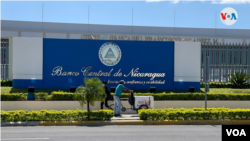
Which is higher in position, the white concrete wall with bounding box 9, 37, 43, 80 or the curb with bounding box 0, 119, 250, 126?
the white concrete wall with bounding box 9, 37, 43, 80

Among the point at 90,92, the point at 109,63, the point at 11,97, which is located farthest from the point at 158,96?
the point at 11,97

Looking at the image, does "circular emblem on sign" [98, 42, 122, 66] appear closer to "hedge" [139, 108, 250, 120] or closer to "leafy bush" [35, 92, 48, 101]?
"leafy bush" [35, 92, 48, 101]

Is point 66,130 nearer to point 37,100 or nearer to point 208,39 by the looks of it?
point 37,100

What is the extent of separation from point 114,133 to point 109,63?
8188 millimetres

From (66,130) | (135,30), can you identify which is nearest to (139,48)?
(66,130)

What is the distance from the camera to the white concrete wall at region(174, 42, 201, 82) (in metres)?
17.0

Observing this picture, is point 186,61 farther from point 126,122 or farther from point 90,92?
point 90,92

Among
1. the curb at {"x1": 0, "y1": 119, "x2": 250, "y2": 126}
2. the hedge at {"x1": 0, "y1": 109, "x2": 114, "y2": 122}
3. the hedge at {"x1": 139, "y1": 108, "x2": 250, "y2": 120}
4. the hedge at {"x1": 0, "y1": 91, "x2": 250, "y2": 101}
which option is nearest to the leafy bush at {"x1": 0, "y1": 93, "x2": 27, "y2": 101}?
the hedge at {"x1": 0, "y1": 91, "x2": 250, "y2": 101}

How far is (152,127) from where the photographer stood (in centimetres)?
1020

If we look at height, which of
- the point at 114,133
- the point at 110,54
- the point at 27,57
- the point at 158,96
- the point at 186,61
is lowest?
the point at 114,133

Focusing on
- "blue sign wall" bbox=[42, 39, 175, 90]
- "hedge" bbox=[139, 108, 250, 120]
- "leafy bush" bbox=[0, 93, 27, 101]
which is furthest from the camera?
"blue sign wall" bbox=[42, 39, 175, 90]

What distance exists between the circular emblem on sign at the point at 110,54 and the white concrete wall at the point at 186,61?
3.91m

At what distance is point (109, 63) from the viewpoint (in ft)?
54.7

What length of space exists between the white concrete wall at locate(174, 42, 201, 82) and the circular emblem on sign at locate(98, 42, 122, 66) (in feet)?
12.8
